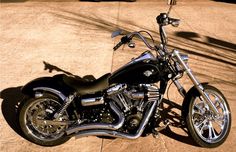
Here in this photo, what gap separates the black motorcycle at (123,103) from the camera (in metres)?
3.79

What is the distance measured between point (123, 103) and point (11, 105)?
6.58 feet

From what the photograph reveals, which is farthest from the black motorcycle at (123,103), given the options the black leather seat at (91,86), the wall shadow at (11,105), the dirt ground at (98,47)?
the wall shadow at (11,105)

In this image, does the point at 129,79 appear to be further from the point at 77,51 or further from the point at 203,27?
the point at 203,27

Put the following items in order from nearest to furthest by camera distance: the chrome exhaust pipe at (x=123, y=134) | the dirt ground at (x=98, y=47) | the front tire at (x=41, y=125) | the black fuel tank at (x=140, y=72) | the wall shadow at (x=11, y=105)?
the black fuel tank at (x=140, y=72) → the chrome exhaust pipe at (x=123, y=134) → the front tire at (x=41, y=125) → the dirt ground at (x=98, y=47) → the wall shadow at (x=11, y=105)

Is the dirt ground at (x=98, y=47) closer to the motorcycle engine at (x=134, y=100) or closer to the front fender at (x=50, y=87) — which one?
the motorcycle engine at (x=134, y=100)

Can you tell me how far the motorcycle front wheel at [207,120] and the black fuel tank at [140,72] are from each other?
64 centimetres

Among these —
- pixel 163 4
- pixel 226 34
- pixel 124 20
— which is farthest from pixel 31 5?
pixel 226 34

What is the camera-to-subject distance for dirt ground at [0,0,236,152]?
4.29m

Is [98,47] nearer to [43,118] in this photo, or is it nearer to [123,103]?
[43,118]

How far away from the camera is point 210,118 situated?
4.13m

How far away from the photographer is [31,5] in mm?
9398

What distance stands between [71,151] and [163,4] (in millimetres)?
6283

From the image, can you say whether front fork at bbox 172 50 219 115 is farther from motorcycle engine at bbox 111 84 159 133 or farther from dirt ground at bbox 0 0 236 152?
dirt ground at bbox 0 0 236 152

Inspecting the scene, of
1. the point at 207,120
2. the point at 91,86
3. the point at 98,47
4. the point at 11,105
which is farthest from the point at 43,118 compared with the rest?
the point at 98,47
